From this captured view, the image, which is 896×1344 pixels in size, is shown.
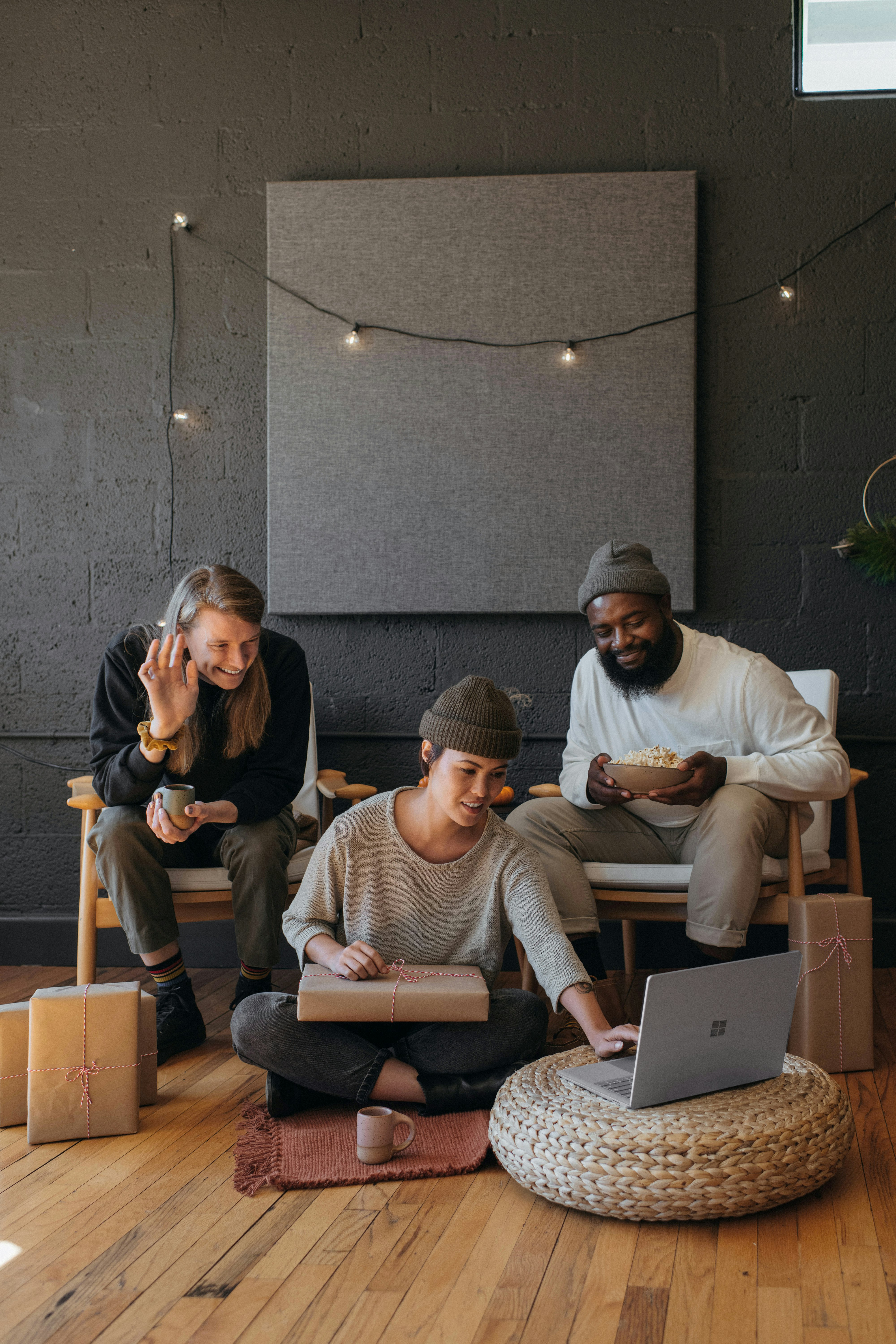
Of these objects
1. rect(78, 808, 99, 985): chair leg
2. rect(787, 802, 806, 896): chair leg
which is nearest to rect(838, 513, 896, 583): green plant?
rect(787, 802, 806, 896): chair leg

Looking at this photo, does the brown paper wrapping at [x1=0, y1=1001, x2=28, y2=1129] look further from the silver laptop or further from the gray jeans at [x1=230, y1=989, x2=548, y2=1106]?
the silver laptop

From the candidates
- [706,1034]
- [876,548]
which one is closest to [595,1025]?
A: [706,1034]

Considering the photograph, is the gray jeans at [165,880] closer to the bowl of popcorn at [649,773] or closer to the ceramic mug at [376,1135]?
the ceramic mug at [376,1135]

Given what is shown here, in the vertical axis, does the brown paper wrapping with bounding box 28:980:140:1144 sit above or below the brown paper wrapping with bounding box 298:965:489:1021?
below

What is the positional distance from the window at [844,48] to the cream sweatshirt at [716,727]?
61.7 inches

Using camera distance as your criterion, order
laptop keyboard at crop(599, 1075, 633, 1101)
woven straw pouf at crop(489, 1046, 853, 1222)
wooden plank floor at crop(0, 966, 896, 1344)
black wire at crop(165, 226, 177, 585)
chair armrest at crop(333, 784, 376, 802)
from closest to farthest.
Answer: wooden plank floor at crop(0, 966, 896, 1344)
woven straw pouf at crop(489, 1046, 853, 1222)
laptop keyboard at crop(599, 1075, 633, 1101)
chair armrest at crop(333, 784, 376, 802)
black wire at crop(165, 226, 177, 585)

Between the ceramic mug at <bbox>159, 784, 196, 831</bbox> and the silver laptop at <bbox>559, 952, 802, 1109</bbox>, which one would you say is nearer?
the silver laptop at <bbox>559, 952, 802, 1109</bbox>

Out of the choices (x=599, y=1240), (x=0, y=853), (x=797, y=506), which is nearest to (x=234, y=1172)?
(x=599, y=1240)

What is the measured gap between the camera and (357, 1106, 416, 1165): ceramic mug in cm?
182

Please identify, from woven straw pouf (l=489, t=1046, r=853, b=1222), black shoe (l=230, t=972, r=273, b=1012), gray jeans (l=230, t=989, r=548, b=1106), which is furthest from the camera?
black shoe (l=230, t=972, r=273, b=1012)

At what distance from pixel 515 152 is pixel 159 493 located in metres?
1.45

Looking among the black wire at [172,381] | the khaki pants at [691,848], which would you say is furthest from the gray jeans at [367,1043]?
the black wire at [172,381]

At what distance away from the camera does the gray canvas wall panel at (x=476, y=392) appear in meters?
3.13

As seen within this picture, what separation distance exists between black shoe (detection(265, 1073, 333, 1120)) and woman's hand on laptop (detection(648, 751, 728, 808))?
929 millimetres
